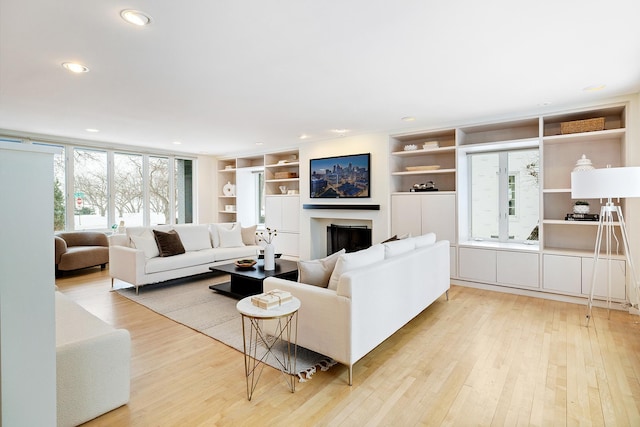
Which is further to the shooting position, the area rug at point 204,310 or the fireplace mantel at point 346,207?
the fireplace mantel at point 346,207

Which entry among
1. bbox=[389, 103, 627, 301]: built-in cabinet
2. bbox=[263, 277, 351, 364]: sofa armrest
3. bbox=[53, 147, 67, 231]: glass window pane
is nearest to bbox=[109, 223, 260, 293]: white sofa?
bbox=[53, 147, 67, 231]: glass window pane

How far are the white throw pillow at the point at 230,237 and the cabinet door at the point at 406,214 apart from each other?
106 inches

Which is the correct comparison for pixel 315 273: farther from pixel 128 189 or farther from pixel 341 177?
pixel 128 189

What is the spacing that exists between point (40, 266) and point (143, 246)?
3.53 m

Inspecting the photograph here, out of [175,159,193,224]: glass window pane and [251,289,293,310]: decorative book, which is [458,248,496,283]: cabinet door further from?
[175,159,193,224]: glass window pane

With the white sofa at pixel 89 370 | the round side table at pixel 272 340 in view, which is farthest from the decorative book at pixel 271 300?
the white sofa at pixel 89 370

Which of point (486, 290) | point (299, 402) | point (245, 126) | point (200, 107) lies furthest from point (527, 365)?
point (245, 126)

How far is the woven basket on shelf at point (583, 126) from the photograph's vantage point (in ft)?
12.3

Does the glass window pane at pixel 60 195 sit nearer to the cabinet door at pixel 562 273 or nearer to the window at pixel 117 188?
the window at pixel 117 188

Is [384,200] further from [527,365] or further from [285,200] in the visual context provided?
[527,365]

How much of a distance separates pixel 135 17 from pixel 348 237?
15.6ft

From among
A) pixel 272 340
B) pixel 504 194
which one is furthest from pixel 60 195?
pixel 504 194

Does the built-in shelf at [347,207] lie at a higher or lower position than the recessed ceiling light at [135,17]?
lower

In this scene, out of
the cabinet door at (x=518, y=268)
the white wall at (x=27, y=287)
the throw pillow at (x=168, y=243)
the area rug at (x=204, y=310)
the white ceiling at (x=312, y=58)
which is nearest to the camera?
the white wall at (x=27, y=287)
